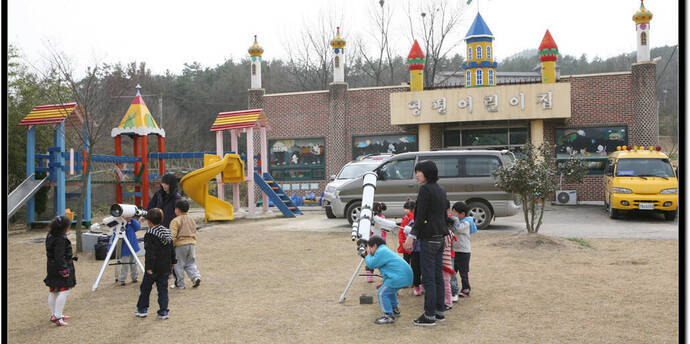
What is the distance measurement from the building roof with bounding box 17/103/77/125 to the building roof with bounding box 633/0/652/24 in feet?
66.5

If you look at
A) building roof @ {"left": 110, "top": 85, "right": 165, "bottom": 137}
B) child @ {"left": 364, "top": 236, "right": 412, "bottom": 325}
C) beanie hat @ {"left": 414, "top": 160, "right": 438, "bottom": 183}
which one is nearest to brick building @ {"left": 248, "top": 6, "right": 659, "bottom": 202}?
building roof @ {"left": 110, "top": 85, "right": 165, "bottom": 137}

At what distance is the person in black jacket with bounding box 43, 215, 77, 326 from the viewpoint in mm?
5590

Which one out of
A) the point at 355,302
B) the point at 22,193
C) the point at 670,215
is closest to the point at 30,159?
the point at 22,193

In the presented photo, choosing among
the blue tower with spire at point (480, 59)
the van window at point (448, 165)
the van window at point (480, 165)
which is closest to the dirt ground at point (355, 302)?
the van window at point (480, 165)

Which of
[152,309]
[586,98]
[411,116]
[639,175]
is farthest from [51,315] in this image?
[586,98]

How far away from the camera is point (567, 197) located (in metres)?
21.6

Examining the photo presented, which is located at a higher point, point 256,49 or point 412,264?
point 256,49

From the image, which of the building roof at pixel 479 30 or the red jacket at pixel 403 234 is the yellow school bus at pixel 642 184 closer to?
the building roof at pixel 479 30

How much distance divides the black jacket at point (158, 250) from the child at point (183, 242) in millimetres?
1059

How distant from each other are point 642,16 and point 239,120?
52.5 ft

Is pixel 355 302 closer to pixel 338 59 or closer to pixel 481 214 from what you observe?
pixel 481 214

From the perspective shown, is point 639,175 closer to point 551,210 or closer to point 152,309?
point 551,210

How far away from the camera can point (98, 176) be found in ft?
91.1

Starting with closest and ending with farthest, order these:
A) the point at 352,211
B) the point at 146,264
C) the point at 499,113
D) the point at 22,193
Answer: the point at 146,264, the point at 352,211, the point at 22,193, the point at 499,113
